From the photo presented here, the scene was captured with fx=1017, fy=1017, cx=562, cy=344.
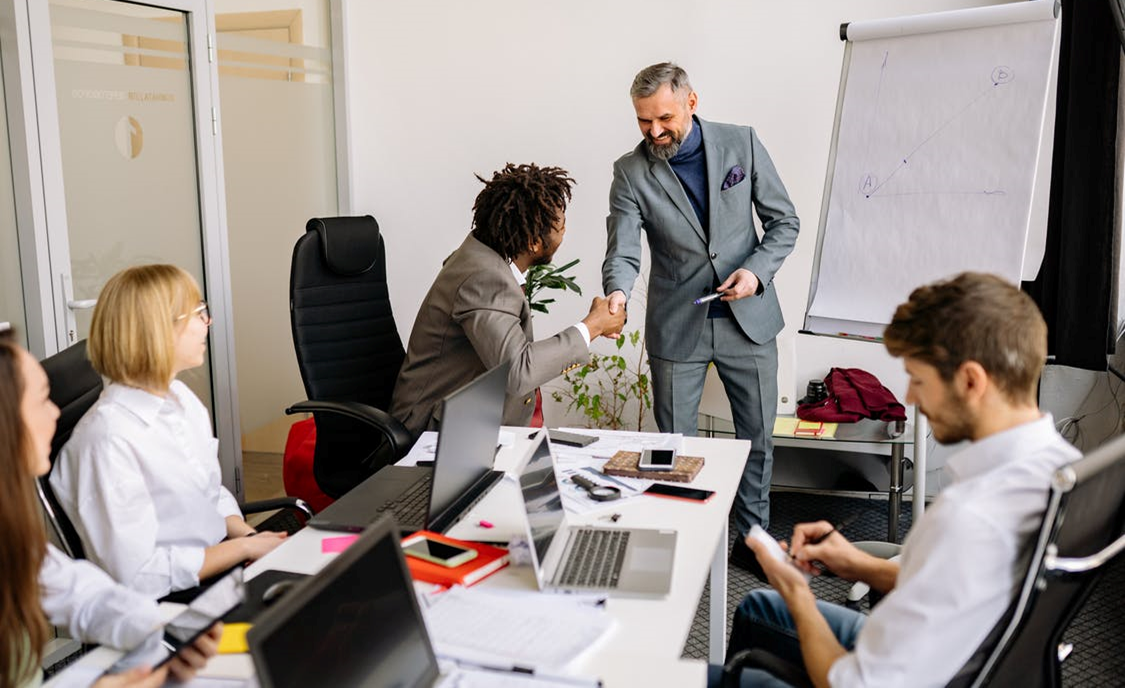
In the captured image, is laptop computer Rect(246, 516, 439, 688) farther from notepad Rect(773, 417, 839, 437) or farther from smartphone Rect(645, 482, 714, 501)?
notepad Rect(773, 417, 839, 437)

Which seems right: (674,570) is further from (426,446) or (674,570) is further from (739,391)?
Result: (739,391)

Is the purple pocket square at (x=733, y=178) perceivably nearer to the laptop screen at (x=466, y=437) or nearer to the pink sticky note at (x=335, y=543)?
the laptop screen at (x=466, y=437)

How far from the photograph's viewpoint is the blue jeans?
1804 millimetres

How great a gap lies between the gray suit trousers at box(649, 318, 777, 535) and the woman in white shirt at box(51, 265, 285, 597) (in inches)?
59.8

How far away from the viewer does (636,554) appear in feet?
6.02

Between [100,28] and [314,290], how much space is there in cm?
107

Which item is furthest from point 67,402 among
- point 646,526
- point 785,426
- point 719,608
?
point 785,426

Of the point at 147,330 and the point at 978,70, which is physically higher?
the point at 978,70

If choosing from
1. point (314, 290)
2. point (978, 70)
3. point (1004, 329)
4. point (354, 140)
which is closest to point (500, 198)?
point (314, 290)

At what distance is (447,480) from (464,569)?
0.20 metres

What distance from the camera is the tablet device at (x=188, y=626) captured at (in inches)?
51.0

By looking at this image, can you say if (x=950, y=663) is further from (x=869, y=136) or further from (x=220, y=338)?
(x=220, y=338)

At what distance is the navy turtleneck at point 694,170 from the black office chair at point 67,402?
1.83 m

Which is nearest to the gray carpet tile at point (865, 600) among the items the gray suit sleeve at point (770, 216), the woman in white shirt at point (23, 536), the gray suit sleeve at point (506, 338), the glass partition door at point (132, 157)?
the gray suit sleeve at point (506, 338)
